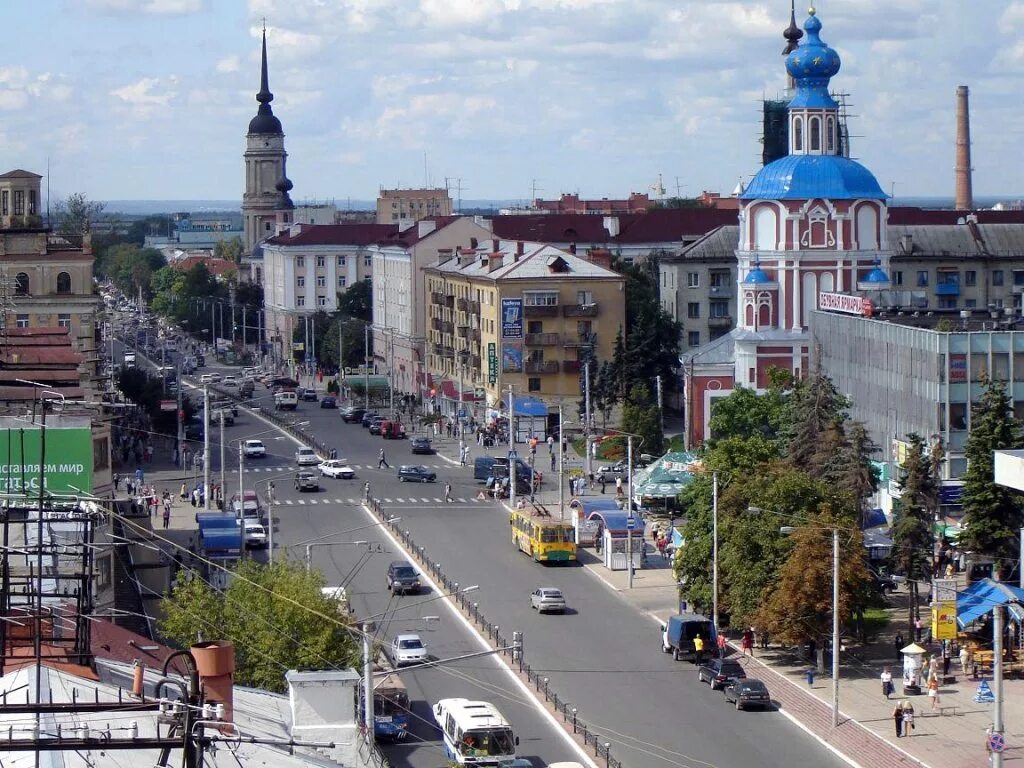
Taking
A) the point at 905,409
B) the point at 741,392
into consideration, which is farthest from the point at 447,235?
the point at 905,409

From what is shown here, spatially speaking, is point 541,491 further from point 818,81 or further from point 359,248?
point 359,248

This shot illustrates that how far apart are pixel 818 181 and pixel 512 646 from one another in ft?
166

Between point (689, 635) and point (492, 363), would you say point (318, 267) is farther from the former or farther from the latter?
point (689, 635)

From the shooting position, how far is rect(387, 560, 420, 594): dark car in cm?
5500

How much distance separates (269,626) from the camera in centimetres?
3944

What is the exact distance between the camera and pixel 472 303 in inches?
4119

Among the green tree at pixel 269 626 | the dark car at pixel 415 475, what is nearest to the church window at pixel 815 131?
the dark car at pixel 415 475

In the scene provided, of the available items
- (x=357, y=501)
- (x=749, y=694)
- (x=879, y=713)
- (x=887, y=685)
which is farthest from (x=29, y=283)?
(x=879, y=713)

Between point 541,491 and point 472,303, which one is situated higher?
point 472,303

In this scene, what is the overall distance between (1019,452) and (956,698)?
8.86 metres

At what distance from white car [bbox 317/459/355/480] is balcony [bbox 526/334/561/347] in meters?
18.0

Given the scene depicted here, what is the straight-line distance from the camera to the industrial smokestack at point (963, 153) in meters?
146

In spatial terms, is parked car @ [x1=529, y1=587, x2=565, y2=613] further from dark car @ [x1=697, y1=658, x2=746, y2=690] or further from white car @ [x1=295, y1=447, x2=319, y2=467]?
white car @ [x1=295, y1=447, x2=319, y2=467]

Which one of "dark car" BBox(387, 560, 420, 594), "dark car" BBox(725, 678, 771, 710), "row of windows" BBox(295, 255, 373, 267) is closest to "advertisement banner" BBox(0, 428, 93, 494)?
"dark car" BBox(387, 560, 420, 594)
